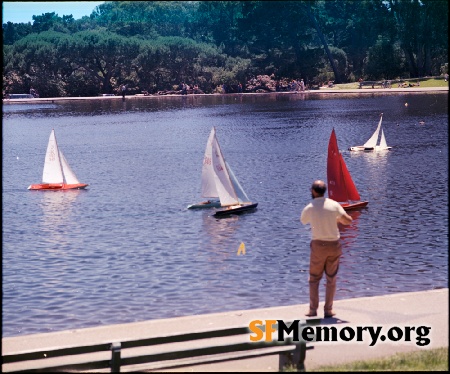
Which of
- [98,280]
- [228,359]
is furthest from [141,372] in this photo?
[98,280]

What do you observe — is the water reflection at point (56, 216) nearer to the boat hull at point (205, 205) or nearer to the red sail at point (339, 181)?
the boat hull at point (205, 205)

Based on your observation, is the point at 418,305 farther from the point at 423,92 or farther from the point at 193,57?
the point at 193,57

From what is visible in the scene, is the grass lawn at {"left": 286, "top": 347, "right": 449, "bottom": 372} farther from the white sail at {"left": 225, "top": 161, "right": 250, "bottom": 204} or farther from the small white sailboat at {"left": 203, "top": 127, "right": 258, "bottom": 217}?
the white sail at {"left": 225, "top": 161, "right": 250, "bottom": 204}

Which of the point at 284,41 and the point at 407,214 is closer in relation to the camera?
the point at 407,214

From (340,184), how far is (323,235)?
77.2 ft

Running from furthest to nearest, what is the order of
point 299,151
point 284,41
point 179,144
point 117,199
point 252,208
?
point 284,41, point 179,144, point 299,151, point 117,199, point 252,208

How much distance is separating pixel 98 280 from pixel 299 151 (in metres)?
45.2

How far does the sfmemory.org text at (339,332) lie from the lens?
45.0 feet

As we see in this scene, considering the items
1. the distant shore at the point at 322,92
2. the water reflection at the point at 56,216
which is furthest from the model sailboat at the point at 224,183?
the distant shore at the point at 322,92

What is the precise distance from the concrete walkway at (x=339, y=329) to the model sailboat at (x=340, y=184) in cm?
2081

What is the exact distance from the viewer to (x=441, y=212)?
128ft

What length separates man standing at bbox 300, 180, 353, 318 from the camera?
51.9ft

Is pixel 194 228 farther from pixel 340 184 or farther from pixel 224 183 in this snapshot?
pixel 340 184

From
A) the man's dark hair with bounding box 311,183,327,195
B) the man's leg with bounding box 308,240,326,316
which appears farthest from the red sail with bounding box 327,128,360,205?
the man's dark hair with bounding box 311,183,327,195
